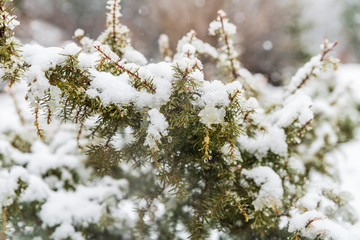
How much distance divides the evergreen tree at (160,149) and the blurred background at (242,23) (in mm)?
2765

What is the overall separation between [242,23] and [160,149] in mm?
4548

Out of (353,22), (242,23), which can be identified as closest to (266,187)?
(242,23)

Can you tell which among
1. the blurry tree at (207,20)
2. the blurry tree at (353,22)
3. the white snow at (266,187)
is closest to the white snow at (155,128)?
the white snow at (266,187)

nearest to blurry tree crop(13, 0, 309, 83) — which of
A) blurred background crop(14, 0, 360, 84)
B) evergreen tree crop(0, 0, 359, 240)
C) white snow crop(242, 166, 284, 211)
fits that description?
blurred background crop(14, 0, 360, 84)

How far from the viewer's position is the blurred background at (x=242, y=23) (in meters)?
4.16

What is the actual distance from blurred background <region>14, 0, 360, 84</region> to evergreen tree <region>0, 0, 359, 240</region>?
9.07ft

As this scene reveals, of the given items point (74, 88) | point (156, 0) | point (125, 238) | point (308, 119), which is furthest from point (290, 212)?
point (156, 0)

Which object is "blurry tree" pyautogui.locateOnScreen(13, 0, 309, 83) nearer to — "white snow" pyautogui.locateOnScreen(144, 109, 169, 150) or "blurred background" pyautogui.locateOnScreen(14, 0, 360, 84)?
"blurred background" pyautogui.locateOnScreen(14, 0, 360, 84)

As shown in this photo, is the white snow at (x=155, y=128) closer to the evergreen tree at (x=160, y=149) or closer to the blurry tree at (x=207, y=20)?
the evergreen tree at (x=160, y=149)

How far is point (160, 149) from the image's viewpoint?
2.31 ft

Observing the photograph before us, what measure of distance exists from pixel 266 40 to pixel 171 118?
516 cm

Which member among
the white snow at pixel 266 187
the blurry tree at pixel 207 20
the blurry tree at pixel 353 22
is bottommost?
the white snow at pixel 266 187

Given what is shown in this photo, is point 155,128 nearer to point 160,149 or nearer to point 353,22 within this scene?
point 160,149

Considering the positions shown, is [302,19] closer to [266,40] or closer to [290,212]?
[266,40]
